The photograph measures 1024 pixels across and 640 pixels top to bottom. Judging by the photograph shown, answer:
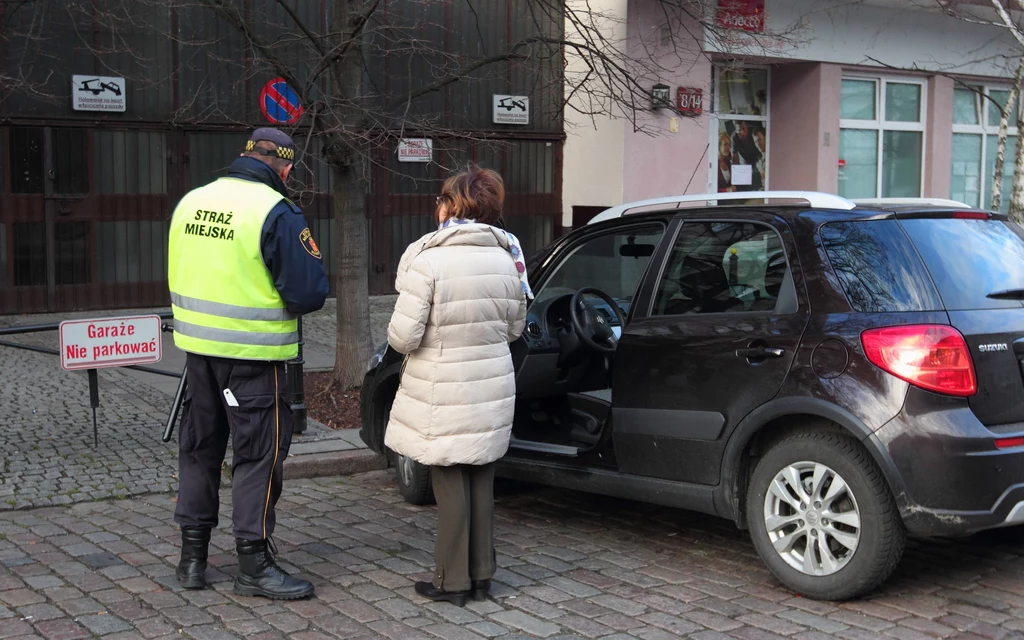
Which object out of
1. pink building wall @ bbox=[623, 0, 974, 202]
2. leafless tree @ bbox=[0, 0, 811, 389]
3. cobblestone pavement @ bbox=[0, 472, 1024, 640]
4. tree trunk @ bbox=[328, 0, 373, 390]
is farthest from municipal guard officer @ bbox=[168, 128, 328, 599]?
pink building wall @ bbox=[623, 0, 974, 202]

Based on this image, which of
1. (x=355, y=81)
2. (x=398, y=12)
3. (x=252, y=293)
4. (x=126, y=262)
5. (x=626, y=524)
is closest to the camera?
(x=252, y=293)

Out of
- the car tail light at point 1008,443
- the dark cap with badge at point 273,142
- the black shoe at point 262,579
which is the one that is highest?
the dark cap with badge at point 273,142

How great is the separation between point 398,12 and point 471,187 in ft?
31.3

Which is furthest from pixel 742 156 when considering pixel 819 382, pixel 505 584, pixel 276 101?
pixel 505 584

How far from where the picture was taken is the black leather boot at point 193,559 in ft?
16.2

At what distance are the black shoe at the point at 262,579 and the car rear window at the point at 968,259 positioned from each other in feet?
9.65

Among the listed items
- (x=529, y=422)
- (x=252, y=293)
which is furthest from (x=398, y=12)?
(x=252, y=293)

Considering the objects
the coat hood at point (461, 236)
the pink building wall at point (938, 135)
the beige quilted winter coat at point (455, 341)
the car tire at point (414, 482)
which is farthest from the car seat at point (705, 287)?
the pink building wall at point (938, 135)

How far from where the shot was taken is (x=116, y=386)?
955 centimetres

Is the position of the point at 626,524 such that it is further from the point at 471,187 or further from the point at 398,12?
the point at 398,12

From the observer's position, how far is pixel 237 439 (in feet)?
15.8

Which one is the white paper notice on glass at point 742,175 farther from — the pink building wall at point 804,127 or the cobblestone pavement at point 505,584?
the cobblestone pavement at point 505,584

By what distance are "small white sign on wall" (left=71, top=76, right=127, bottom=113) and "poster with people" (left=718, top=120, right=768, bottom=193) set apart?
28.6 feet

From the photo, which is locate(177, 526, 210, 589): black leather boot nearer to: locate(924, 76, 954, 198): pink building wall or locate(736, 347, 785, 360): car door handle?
locate(736, 347, 785, 360): car door handle
